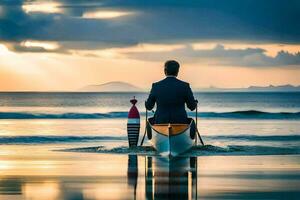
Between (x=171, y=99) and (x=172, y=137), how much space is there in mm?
955

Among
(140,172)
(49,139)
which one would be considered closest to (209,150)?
(140,172)

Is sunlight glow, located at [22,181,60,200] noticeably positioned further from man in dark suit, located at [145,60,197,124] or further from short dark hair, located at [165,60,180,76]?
short dark hair, located at [165,60,180,76]

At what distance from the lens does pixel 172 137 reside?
22859 mm

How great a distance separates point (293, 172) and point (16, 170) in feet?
17.8

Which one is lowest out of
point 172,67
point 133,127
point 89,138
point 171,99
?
point 89,138

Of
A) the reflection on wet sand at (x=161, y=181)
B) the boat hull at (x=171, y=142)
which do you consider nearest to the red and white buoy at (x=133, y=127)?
the boat hull at (x=171, y=142)

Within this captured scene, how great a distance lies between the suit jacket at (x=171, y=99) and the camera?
23.3 m

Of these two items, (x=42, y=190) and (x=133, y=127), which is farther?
(x=133, y=127)

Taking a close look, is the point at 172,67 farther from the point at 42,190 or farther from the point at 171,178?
the point at 42,190

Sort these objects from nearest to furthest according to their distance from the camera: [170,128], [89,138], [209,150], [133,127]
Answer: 1. [170,128]
2. [209,150]
3. [133,127]
4. [89,138]

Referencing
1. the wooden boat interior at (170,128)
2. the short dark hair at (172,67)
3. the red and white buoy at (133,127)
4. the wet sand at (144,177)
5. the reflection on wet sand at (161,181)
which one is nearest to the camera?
the reflection on wet sand at (161,181)

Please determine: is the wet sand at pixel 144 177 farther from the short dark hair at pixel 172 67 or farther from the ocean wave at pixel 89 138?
the ocean wave at pixel 89 138

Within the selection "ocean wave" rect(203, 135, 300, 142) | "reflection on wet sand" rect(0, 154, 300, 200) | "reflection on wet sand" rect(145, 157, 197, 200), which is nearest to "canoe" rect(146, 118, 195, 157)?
"reflection on wet sand" rect(145, 157, 197, 200)

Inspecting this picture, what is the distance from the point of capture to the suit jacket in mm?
23266
